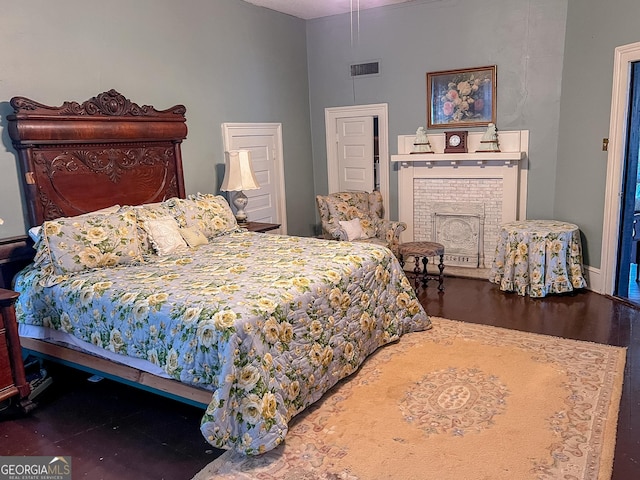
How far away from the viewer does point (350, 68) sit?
6020 millimetres

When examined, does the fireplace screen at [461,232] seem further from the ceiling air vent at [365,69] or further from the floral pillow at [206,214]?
the floral pillow at [206,214]

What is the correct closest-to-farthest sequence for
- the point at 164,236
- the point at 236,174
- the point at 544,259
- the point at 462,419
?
the point at 462,419
the point at 164,236
the point at 544,259
the point at 236,174

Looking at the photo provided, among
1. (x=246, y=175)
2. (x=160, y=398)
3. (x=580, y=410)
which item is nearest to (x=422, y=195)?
(x=246, y=175)

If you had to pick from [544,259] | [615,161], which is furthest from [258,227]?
[615,161]

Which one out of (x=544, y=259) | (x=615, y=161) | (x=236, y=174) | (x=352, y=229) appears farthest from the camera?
(x=352, y=229)

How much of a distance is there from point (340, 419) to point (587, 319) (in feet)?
7.82

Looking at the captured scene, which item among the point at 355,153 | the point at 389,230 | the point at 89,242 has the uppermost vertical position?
the point at 355,153

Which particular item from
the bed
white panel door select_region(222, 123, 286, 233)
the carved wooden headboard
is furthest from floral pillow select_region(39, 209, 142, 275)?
white panel door select_region(222, 123, 286, 233)

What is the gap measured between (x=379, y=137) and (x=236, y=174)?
2008mm

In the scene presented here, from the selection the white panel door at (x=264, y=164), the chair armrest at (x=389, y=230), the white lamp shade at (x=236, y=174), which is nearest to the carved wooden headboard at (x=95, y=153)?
the white lamp shade at (x=236, y=174)

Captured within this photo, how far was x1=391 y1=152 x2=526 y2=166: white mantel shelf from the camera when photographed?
5148mm

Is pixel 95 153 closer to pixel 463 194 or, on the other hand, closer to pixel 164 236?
pixel 164 236

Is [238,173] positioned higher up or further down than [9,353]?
higher up

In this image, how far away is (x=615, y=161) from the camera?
13.9 feet
